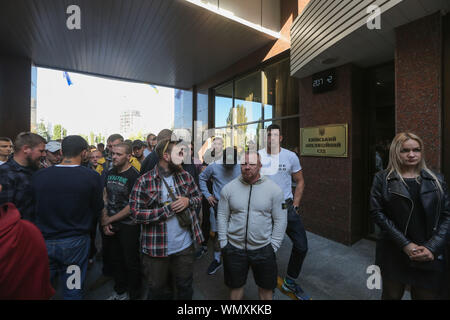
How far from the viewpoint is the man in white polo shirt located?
2.79 meters

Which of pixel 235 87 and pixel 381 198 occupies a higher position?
pixel 235 87

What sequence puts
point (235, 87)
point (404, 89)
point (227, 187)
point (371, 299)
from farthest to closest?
point (235, 87)
point (404, 89)
point (371, 299)
point (227, 187)

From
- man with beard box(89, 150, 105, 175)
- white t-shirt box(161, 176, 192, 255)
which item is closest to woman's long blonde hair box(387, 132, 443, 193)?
A: white t-shirt box(161, 176, 192, 255)

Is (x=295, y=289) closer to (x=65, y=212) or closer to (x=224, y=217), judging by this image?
(x=224, y=217)

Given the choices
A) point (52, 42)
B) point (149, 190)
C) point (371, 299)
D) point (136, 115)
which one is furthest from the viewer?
point (136, 115)

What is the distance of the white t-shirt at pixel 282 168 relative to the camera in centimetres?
295

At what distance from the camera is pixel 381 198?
2.05 m

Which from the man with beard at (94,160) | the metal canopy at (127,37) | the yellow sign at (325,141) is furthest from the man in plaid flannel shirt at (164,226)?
the metal canopy at (127,37)

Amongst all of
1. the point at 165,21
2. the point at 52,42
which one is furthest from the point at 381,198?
the point at 52,42

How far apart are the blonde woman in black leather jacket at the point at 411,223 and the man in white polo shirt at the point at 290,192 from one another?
899 mm

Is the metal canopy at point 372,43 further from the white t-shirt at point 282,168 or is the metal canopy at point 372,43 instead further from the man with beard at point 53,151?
the man with beard at point 53,151

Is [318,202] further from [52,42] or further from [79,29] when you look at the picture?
[52,42]

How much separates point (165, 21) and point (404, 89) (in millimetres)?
5078

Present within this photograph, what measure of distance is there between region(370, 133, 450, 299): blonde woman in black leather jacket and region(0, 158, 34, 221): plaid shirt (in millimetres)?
3293
